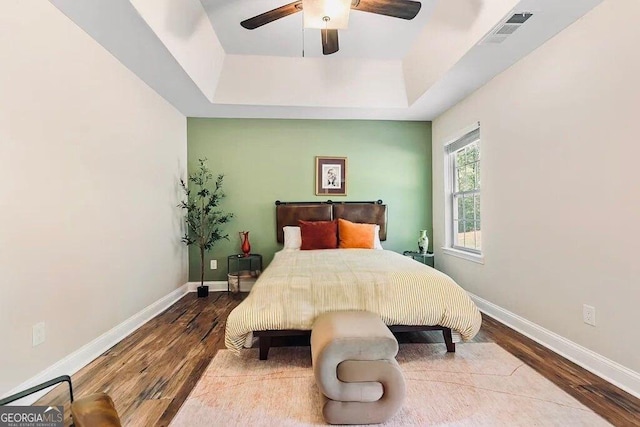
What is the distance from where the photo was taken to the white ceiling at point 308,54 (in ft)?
8.08

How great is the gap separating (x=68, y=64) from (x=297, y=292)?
2.33 m

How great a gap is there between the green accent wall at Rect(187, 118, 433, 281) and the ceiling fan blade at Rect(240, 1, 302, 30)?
235 cm

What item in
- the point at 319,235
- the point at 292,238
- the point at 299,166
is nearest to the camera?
the point at 319,235

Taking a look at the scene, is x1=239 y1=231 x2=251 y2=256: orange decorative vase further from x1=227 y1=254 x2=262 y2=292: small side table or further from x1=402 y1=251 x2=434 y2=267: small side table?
x1=402 y1=251 x2=434 y2=267: small side table

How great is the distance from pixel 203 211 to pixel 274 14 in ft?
9.92

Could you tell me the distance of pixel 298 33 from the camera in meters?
3.47

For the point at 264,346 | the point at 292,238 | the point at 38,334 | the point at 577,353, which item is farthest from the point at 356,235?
the point at 38,334

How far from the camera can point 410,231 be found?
5000 millimetres

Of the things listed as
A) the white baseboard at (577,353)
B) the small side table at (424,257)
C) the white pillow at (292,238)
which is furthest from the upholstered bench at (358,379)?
the small side table at (424,257)

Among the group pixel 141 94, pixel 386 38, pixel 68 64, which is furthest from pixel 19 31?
pixel 386 38

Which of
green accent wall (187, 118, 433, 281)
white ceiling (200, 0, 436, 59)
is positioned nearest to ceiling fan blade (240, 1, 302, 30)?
white ceiling (200, 0, 436, 59)

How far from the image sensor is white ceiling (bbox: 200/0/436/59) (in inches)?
121

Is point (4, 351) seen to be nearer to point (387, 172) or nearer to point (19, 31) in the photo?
point (19, 31)

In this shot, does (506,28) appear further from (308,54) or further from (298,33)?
(308,54)
